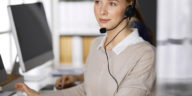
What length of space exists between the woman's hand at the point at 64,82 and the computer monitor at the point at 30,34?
0.54 feet

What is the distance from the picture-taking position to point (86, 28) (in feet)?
9.84

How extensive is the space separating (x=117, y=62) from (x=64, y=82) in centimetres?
51

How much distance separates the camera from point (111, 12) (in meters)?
1.55

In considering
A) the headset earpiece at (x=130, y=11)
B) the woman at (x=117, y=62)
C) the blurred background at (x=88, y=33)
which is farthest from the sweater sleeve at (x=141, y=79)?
the blurred background at (x=88, y=33)

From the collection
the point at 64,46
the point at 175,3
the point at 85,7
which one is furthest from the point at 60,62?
the point at 175,3

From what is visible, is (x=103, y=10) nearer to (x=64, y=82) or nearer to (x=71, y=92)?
(x=71, y=92)

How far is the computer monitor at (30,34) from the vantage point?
1.67 m

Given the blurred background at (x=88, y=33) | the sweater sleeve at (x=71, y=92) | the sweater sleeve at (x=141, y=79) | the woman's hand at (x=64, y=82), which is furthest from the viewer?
the blurred background at (x=88, y=33)

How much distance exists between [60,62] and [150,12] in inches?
40.2

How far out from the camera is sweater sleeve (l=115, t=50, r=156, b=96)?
1.37 meters

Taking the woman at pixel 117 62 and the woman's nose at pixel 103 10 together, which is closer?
the woman at pixel 117 62

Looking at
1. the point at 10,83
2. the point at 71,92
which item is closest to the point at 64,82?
the point at 71,92

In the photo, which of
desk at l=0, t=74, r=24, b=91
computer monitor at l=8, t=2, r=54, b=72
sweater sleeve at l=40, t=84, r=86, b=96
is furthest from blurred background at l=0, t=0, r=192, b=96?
sweater sleeve at l=40, t=84, r=86, b=96

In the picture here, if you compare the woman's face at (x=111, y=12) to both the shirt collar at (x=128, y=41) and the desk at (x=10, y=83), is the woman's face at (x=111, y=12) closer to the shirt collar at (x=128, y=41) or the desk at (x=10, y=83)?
the shirt collar at (x=128, y=41)
